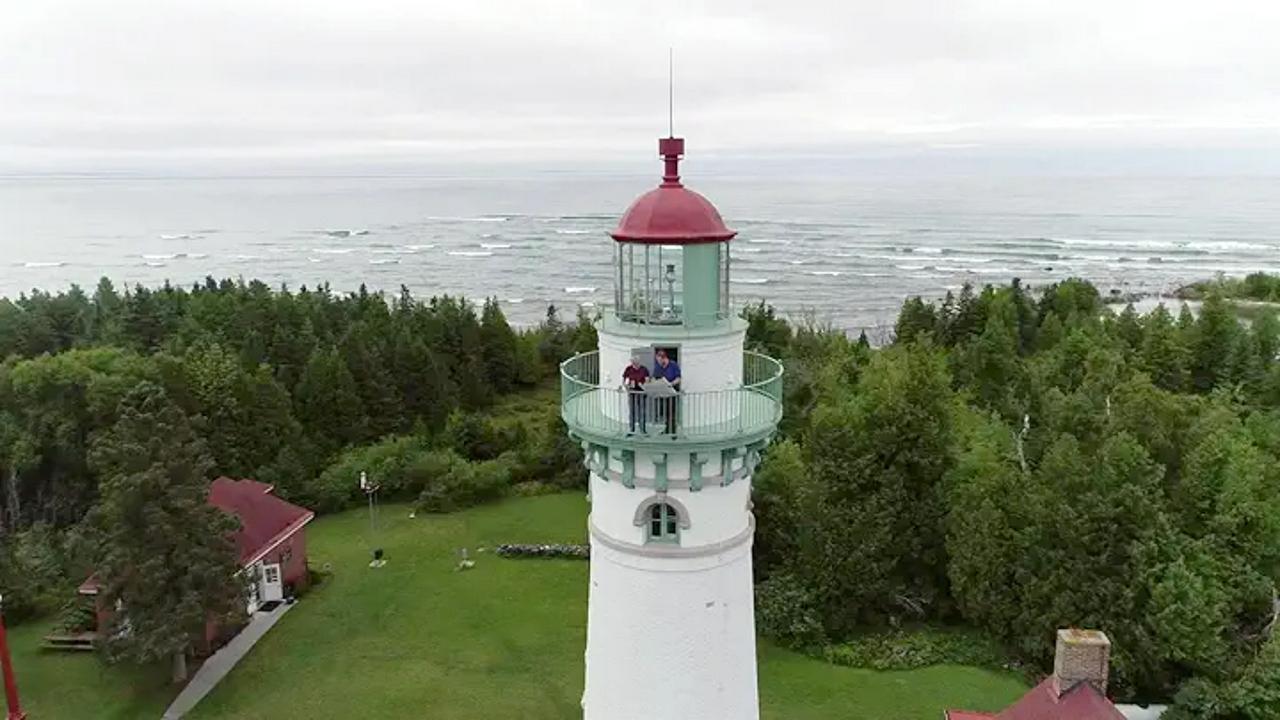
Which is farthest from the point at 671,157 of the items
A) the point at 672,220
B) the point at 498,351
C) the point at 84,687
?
the point at 498,351

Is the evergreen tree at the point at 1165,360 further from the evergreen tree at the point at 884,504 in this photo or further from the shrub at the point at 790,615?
the shrub at the point at 790,615

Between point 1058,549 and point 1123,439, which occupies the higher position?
point 1123,439

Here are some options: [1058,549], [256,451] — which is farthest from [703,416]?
[256,451]

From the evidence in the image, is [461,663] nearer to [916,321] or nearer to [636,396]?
[636,396]

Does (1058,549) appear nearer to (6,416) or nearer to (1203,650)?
(1203,650)

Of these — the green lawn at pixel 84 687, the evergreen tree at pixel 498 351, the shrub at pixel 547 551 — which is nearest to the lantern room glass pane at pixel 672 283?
the green lawn at pixel 84 687

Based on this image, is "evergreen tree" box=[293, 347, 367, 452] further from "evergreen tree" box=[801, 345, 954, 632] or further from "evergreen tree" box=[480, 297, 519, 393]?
"evergreen tree" box=[801, 345, 954, 632]

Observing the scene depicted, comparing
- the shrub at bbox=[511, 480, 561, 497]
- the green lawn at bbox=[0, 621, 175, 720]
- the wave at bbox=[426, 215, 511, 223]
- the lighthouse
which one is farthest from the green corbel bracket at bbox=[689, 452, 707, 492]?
the wave at bbox=[426, 215, 511, 223]
